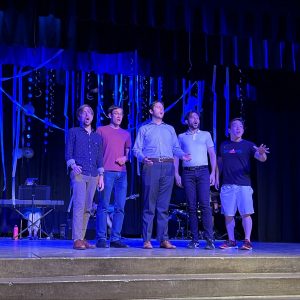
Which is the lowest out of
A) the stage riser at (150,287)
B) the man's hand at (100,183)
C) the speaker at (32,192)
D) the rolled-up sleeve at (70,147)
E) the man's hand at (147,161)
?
the stage riser at (150,287)

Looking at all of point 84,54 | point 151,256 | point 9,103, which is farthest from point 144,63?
point 151,256

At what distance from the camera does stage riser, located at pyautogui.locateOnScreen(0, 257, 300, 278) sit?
12.4 ft

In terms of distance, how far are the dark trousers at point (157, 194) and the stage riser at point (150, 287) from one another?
1.07 metres

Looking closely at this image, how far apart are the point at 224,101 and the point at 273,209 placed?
218cm

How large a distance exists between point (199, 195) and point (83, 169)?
1211 mm

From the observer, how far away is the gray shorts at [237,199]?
5.22 metres

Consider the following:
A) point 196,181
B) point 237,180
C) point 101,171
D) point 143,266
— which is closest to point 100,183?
point 101,171

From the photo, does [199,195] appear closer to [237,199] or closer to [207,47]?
[237,199]

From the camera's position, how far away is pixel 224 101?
9.38 m

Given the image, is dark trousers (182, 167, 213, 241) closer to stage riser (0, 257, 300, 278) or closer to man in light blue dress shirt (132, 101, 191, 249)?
man in light blue dress shirt (132, 101, 191, 249)

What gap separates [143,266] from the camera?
13.1 ft

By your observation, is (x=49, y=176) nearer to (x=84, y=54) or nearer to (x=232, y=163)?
(x=84, y=54)

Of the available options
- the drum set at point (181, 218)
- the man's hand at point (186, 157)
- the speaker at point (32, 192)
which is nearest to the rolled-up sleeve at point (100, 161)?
the man's hand at point (186, 157)

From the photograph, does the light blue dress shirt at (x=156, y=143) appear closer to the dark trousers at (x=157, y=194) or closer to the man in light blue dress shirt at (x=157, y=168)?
the man in light blue dress shirt at (x=157, y=168)
